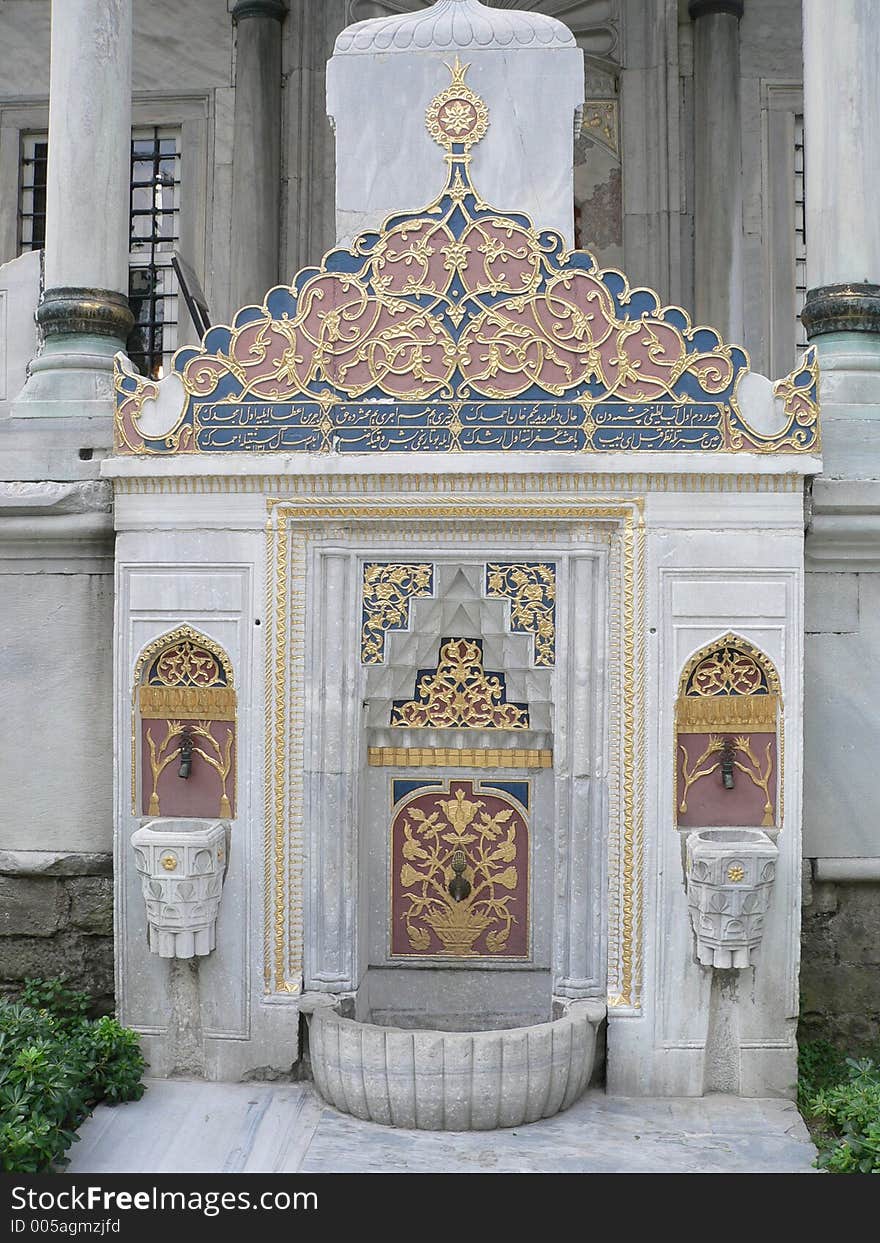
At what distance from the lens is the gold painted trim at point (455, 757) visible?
532cm

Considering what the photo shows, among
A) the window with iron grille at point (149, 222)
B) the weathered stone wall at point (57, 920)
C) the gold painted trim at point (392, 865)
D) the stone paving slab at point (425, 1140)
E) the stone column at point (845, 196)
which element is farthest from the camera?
the window with iron grille at point (149, 222)

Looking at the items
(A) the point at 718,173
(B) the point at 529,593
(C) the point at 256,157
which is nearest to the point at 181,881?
(B) the point at 529,593

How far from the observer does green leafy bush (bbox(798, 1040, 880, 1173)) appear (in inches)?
→ 168

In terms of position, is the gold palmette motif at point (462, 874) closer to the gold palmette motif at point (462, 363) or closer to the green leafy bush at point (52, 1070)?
the green leafy bush at point (52, 1070)

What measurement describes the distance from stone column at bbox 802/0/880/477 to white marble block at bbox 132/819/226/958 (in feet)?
10.9

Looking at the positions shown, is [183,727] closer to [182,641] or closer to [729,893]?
[182,641]

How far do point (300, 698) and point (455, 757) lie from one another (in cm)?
73

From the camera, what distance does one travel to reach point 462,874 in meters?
5.38

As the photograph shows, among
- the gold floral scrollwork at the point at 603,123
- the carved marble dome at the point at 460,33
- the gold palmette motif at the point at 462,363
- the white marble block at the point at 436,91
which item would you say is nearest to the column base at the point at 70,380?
the gold palmette motif at the point at 462,363

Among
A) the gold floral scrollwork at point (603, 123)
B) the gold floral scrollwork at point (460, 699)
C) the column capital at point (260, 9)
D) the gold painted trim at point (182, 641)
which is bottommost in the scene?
the gold floral scrollwork at point (460, 699)

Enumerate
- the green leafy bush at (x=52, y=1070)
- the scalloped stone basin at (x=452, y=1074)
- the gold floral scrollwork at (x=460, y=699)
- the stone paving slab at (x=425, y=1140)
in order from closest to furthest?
the green leafy bush at (x=52, y=1070), the stone paving slab at (x=425, y=1140), the scalloped stone basin at (x=452, y=1074), the gold floral scrollwork at (x=460, y=699)

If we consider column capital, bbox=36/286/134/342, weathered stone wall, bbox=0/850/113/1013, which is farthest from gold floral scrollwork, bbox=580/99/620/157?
weathered stone wall, bbox=0/850/113/1013

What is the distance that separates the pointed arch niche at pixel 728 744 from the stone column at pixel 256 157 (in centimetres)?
585

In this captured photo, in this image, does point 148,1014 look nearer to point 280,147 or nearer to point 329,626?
point 329,626
